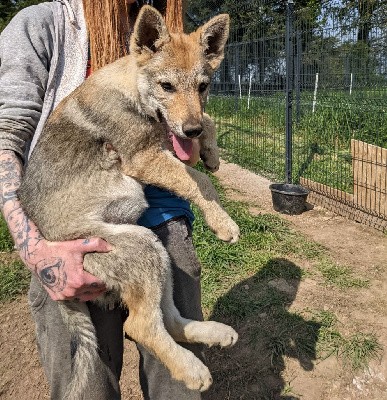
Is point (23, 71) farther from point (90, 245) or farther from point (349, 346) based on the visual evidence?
point (349, 346)

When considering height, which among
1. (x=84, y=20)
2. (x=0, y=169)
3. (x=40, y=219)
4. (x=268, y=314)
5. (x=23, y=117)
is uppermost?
(x=84, y=20)

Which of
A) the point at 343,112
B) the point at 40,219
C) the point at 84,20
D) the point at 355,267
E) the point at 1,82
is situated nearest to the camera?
the point at 1,82

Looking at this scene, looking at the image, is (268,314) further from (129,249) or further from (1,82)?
(1,82)

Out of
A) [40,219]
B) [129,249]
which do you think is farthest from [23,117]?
[129,249]

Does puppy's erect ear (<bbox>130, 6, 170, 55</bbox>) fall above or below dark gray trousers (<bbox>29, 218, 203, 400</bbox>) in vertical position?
above

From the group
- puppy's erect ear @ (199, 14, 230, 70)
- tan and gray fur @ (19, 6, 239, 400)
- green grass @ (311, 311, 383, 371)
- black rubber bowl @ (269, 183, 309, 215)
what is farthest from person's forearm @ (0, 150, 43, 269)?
black rubber bowl @ (269, 183, 309, 215)

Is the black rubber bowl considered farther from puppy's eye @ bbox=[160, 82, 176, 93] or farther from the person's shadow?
puppy's eye @ bbox=[160, 82, 176, 93]

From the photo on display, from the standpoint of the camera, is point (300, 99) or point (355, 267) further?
point (300, 99)

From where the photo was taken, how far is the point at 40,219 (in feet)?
7.21

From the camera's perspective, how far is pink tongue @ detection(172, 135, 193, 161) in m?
2.51

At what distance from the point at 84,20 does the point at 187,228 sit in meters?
1.33

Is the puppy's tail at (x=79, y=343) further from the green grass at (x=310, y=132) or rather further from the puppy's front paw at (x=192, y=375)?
the green grass at (x=310, y=132)

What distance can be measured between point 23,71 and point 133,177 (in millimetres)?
795

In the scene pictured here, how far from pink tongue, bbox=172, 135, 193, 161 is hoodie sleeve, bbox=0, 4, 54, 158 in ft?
2.63
